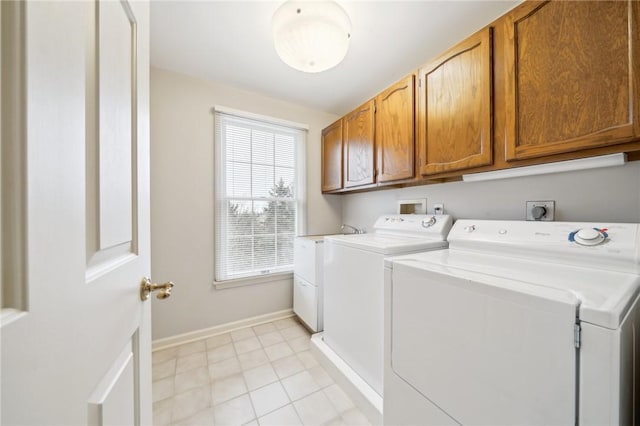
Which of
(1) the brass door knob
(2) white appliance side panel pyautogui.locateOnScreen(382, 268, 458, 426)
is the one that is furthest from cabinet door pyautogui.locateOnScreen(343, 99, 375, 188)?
(1) the brass door knob

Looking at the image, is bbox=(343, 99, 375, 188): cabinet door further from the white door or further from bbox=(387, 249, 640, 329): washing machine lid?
the white door

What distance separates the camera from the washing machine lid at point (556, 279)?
59cm

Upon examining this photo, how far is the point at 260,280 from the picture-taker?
8.31ft

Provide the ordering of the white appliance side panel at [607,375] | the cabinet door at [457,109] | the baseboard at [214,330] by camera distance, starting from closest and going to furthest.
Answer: the white appliance side panel at [607,375] → the cabinet door at [457,109] → the baseboard at [214,330]

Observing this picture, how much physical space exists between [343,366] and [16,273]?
177 centimetres

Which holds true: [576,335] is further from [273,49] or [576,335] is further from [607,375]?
[273,49]

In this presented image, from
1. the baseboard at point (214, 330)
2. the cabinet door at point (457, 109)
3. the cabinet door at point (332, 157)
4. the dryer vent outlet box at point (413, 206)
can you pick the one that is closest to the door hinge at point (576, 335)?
the cabinet door at point (457, 109)

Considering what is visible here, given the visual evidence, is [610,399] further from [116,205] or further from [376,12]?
[376,12]

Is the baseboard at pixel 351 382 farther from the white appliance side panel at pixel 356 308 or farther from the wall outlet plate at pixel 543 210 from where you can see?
the wall outlet plate at pixel 543 210

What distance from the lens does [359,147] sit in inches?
88.5

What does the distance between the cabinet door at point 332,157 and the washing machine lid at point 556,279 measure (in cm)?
159

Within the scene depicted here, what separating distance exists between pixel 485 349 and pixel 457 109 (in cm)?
132

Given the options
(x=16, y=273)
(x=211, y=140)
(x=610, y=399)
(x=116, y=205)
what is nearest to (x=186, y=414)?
(x=116, y=205)

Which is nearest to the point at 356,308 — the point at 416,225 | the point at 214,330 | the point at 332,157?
the point at 416,225
